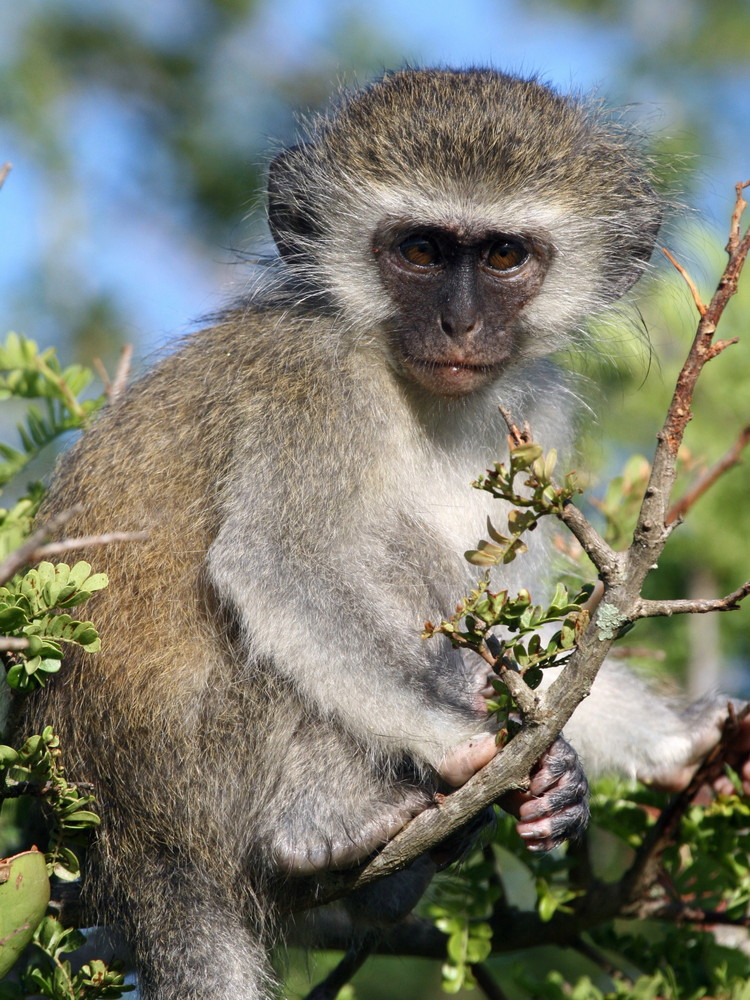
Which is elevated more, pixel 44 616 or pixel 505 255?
pixel 505 255

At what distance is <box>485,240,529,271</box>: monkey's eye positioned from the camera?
420cm

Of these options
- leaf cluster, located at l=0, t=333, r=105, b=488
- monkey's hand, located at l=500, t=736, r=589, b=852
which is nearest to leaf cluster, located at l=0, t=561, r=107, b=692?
leaf cluster, located at l=0, t=333, r=105, b=488

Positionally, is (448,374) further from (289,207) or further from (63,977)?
(63,977)

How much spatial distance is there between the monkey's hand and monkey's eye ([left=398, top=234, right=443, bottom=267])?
5.87 ft

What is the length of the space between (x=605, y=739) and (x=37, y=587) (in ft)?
8.96

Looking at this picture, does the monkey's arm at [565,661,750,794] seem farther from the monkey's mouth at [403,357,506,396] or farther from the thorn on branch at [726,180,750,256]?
the thorn on branch at [726,180,750,256]

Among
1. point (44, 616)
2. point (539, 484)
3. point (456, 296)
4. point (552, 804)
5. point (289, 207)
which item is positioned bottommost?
point (552, 804)

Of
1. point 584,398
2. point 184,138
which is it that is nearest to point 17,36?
point 184,138

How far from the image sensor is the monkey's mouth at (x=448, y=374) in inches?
157

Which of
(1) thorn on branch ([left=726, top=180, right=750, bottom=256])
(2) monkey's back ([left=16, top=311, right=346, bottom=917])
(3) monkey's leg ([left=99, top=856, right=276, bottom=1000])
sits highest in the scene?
(1) thorn on branch ([left=726, top=180, right=750, bottom=256])

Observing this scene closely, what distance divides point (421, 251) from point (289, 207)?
692mm

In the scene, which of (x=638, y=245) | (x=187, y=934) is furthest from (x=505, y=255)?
(x=187, y=934)

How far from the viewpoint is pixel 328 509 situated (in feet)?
12.7

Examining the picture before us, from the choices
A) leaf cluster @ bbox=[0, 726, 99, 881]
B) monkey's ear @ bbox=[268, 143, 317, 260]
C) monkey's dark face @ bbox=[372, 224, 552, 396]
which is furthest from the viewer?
monkey's ear @ bbox=[268, 143, 317, 260]
